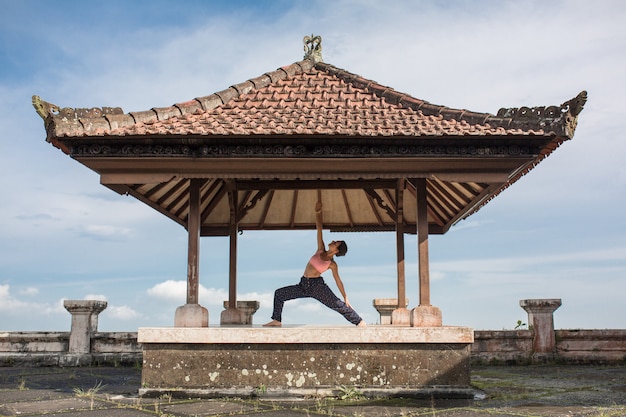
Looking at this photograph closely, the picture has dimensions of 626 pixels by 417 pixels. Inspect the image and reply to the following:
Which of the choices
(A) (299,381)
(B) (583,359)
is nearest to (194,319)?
(A) (299,381)

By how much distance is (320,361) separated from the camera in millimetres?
8219

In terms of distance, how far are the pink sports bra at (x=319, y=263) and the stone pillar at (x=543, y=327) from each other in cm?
628

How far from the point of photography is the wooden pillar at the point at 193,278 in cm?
852

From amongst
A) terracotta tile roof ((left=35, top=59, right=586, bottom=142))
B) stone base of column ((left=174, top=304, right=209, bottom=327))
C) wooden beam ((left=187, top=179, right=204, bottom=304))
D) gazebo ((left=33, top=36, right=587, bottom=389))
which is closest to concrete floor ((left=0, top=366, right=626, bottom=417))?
gazebo ((left=33, top=36, right=587, bottom=389))

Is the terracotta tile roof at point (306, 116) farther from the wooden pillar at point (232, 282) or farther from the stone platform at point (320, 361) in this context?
the stone platform at point (320, 361)

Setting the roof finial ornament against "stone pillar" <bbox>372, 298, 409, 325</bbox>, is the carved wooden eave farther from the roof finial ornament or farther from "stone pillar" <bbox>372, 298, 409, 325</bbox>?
"stone pillar" <bbox>372, 298, 409, 325</bbox>

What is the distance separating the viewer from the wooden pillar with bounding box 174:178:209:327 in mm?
8523

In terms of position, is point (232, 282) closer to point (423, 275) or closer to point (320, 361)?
point (320, 361)

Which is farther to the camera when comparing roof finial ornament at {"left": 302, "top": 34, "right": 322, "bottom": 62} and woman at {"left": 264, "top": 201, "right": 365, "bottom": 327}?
roof finial ornament at {"left": 302, "top": 34, "right": 322, "bottom": 62}

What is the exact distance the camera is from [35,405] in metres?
7.60

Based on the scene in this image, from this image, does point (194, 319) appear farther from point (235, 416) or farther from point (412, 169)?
point (412, 169)

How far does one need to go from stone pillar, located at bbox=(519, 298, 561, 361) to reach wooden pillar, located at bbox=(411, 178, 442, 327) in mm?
6222

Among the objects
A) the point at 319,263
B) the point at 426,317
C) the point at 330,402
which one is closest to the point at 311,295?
the point at 319,263

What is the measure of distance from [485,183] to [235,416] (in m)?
4.59
